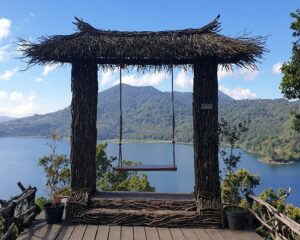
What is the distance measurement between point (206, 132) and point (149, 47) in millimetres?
1704

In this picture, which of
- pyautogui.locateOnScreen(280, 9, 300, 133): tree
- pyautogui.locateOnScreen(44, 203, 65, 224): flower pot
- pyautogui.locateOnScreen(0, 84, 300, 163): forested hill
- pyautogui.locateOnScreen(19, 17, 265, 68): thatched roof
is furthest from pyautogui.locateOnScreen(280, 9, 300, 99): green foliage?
pyautogui.locateOnScreen(0, 84, 300, 163): forested hill

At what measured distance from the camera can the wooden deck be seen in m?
5.16

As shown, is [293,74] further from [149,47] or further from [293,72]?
[149,47]

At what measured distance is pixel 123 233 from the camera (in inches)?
211

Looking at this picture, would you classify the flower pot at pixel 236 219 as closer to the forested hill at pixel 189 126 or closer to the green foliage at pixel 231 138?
the green foliage at pixel 231 138

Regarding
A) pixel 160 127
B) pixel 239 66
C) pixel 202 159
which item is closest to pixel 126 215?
pixel 202 159

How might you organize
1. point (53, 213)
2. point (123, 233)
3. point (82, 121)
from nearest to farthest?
point (123, 233) → point (53, 213) → point (82, 121)

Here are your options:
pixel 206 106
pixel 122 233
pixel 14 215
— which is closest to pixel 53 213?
pixel 14 215

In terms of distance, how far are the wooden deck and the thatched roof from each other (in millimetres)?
2749

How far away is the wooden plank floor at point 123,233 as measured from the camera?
5156 millimetres

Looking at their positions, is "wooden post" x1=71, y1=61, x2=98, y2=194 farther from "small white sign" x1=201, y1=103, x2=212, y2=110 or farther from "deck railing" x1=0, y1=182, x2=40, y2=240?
"small white sign" x1=201, y1=103, x2=212, y2=110

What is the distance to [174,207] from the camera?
19.6 ft

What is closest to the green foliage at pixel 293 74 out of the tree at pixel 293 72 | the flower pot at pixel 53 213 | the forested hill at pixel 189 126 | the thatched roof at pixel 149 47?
the tree at pixel 293 72

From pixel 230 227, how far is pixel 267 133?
11952cm
